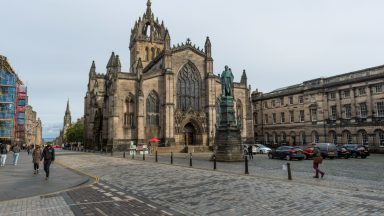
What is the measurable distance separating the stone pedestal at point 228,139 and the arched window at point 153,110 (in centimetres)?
2182

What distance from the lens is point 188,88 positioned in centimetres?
4869

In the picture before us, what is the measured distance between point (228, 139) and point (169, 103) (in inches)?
865

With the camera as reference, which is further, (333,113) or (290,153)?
(333,113)

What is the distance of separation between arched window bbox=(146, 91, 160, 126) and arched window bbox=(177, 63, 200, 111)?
3788 millimetres

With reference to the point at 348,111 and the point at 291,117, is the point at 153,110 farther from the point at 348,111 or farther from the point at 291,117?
the point at 348,111

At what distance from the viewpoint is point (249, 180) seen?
13.0 meters

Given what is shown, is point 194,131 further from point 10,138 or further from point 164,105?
point 10,138

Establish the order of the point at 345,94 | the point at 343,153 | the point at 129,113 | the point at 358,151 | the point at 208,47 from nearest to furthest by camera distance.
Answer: the point at 343,153 → the point at 358,151 → the point at 345,94 → the point at 129,113 → the point at 208,47

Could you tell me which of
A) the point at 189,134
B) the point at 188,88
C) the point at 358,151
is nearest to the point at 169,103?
the point at 188,88

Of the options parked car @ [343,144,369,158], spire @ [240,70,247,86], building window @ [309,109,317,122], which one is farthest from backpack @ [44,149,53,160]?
spire @ [240,70,247,86]

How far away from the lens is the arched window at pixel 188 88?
4797 cm

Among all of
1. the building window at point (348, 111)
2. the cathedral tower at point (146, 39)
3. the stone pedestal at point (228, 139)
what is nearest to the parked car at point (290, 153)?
the stone pedestal at point (228, 139)

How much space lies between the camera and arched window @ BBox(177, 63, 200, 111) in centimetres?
4797

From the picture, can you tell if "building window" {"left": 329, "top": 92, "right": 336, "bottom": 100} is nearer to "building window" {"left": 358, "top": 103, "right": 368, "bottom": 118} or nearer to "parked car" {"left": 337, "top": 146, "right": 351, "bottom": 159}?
"building window" {"left": 358, "top": 103, "right": 368, "bottom": 118}
